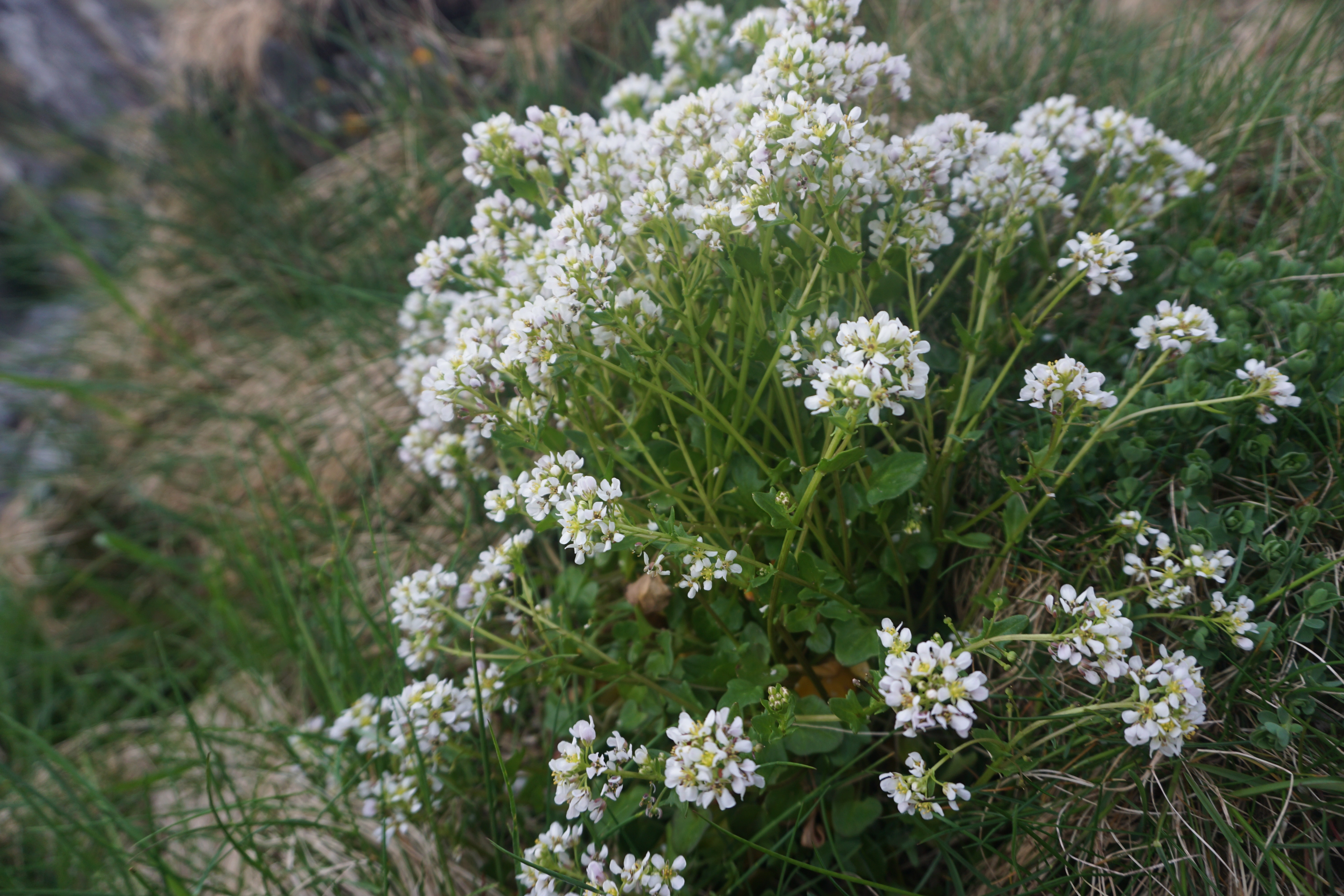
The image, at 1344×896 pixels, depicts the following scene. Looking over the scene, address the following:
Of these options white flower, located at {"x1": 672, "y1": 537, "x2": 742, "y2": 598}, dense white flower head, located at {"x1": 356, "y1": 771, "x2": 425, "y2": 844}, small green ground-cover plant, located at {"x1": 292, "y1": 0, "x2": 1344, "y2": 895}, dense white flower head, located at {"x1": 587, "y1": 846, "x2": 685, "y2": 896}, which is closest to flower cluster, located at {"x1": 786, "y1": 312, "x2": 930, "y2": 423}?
small green ground-cover plant, located at {"x1": 292, "y1": 0, "x2": 1344, "y2": 895}

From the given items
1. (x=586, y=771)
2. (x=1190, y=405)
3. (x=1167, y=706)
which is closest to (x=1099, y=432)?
(x=1190, y=405)

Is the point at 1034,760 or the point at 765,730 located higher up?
the point at 765,730

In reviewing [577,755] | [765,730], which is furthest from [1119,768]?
A: [577,755]

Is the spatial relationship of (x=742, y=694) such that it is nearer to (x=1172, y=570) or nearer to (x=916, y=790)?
(x=916, y=790)

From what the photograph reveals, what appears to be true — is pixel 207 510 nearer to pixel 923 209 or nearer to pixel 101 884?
pixel 101 884

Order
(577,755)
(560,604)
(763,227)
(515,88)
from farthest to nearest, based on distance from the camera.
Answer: (515,88) < (560,604) < (763,227) < (577,755)

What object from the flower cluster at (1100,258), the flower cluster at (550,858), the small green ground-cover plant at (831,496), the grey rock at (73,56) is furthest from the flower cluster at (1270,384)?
the grey rock at (73,56)

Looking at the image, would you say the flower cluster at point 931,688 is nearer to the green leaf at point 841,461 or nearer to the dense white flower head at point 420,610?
the green leaf at point 841,461

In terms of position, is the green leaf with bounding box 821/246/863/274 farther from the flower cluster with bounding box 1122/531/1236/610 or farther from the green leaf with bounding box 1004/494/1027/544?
the flower cluster with bounding box 1122/531/1236/610
